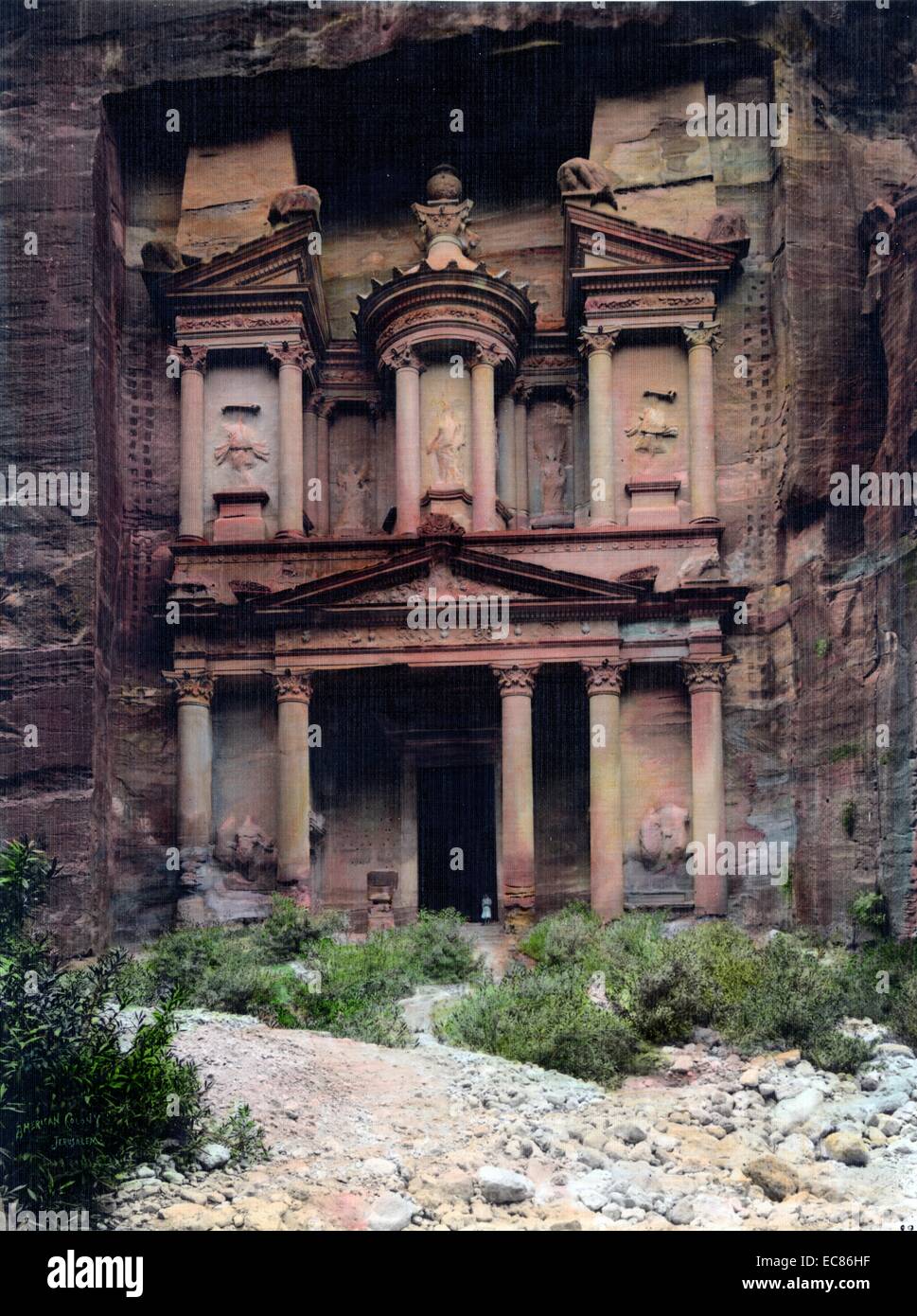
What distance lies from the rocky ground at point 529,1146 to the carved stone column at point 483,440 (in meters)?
10.6

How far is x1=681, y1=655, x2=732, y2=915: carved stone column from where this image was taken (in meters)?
22.8

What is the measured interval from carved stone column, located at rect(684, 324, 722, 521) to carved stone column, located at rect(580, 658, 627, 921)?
2.96 metres

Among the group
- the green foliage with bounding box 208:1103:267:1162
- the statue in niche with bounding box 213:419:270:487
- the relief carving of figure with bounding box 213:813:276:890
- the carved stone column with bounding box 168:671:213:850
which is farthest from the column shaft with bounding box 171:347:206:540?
the green foliage with bounding box 208:1103:267:1162

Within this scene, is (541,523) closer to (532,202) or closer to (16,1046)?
(532,202)

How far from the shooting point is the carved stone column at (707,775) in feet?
74.7

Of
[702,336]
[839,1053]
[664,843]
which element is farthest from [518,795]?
[839,1053]

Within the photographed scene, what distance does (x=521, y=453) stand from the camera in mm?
26094

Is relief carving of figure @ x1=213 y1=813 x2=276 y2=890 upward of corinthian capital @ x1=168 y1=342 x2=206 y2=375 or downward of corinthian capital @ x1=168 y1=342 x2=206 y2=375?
downward

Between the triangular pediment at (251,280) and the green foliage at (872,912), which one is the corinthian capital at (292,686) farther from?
the green foliage at (872,912)

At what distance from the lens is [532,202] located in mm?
27234

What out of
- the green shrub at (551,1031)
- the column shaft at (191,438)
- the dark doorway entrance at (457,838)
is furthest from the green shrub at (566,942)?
the column shaft at (191,438)

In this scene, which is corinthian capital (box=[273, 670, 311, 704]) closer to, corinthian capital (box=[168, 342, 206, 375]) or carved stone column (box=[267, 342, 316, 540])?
carved stone column (box=[267, 342, 316, 540])

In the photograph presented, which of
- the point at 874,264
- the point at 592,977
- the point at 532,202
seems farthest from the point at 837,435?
the point at 592,977
